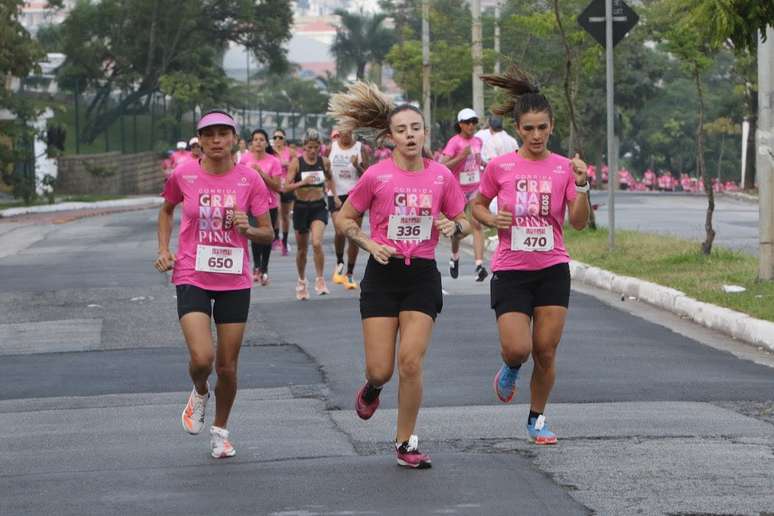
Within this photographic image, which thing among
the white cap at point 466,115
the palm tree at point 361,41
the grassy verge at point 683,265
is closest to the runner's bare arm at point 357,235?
the grassy verge at point 683,265

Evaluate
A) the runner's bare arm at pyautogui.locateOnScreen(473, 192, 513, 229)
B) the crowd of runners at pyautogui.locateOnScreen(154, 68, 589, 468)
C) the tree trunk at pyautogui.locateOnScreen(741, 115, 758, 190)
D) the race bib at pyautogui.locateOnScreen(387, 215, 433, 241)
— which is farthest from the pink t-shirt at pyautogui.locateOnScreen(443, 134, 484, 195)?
the tree trunk at pyautogui.locateOnScreen(741, 115, 758, 190)

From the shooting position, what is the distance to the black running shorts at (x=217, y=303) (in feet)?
28.3

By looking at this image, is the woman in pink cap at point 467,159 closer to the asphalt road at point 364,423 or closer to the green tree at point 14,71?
the asphalt road at point 364,423

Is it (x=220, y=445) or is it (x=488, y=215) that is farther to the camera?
(x=488, y=215)

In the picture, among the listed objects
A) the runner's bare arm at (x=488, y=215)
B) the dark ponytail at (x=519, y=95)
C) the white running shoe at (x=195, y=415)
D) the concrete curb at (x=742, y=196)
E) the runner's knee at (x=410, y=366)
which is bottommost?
the concrete curb at (x=742, y=196)

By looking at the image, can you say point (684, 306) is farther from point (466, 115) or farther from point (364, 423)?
point (364, 423)

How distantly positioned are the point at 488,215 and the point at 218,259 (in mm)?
1479

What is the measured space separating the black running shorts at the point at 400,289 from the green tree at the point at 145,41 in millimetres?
64195

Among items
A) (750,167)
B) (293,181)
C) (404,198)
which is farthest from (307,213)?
(750,167)

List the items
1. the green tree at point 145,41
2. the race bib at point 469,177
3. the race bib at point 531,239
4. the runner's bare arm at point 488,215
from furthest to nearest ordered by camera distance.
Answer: the green tree at point 145,41 < the race bib at point 469,177 < the race bib at point 531,239 < the runner's bare arm at point 488,215

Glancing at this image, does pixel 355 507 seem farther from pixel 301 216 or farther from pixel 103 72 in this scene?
pixel 103 72

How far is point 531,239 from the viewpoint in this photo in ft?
29.4

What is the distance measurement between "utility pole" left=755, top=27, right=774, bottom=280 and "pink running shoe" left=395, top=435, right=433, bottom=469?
31.3ft

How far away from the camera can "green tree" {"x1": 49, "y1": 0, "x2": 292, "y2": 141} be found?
73500mm
